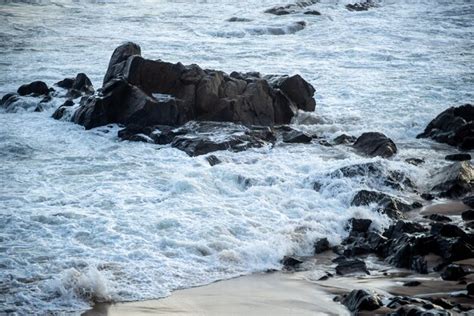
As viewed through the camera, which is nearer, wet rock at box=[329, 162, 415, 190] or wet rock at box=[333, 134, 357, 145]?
wet rock at box=[329, 162, 415, 190]

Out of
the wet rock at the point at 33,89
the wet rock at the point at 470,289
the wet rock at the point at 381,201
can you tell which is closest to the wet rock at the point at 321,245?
the wet rock at the point at 381,201

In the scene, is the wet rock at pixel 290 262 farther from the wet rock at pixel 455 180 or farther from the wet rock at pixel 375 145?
the wet rock at pixel 375 145

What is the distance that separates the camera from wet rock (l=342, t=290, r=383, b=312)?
7.38 metres

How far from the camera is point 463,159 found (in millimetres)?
14508

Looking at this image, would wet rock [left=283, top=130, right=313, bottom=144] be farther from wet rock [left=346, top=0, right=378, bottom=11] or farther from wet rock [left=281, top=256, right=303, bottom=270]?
wet rock [left=346, top=0, right=378, bottom=11]

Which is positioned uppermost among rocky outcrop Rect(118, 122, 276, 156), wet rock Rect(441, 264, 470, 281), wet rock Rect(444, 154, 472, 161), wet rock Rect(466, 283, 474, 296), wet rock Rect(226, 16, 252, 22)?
wet rock Rect(226, 16, 252, 22)

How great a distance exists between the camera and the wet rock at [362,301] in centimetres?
738

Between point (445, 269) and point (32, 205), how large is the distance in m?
6.53

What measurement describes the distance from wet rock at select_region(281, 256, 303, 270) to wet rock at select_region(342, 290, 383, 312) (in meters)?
1.60

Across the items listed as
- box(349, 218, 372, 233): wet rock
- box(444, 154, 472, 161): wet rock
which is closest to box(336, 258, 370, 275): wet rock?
box(349, 218, 372, 233): wet rock

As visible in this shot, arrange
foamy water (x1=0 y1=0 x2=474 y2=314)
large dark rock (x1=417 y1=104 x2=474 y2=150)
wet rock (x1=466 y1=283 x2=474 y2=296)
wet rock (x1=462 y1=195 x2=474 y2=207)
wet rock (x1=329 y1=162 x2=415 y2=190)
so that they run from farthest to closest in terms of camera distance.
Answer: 1. large dark rock (x1=417 y1=104 x2=474 y2=150)
2. wet rock (x1=329 y1=162 x2=415 y2=190)
3. wet rock (x1=462 y1=195 x2=474 y2=207)
4. foamy water (x1=0 y1=0 x2=474 y2=314)
5. wet rock (x1=466 y1=283 x2=474 y2=296)

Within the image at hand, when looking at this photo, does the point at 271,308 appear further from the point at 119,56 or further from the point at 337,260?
the point at 119,56

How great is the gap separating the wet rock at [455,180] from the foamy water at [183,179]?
1.67 ft

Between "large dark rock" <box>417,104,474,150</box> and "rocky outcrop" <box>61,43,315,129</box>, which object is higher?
"rocky outcrop" <box>61,43,315,129</box>
